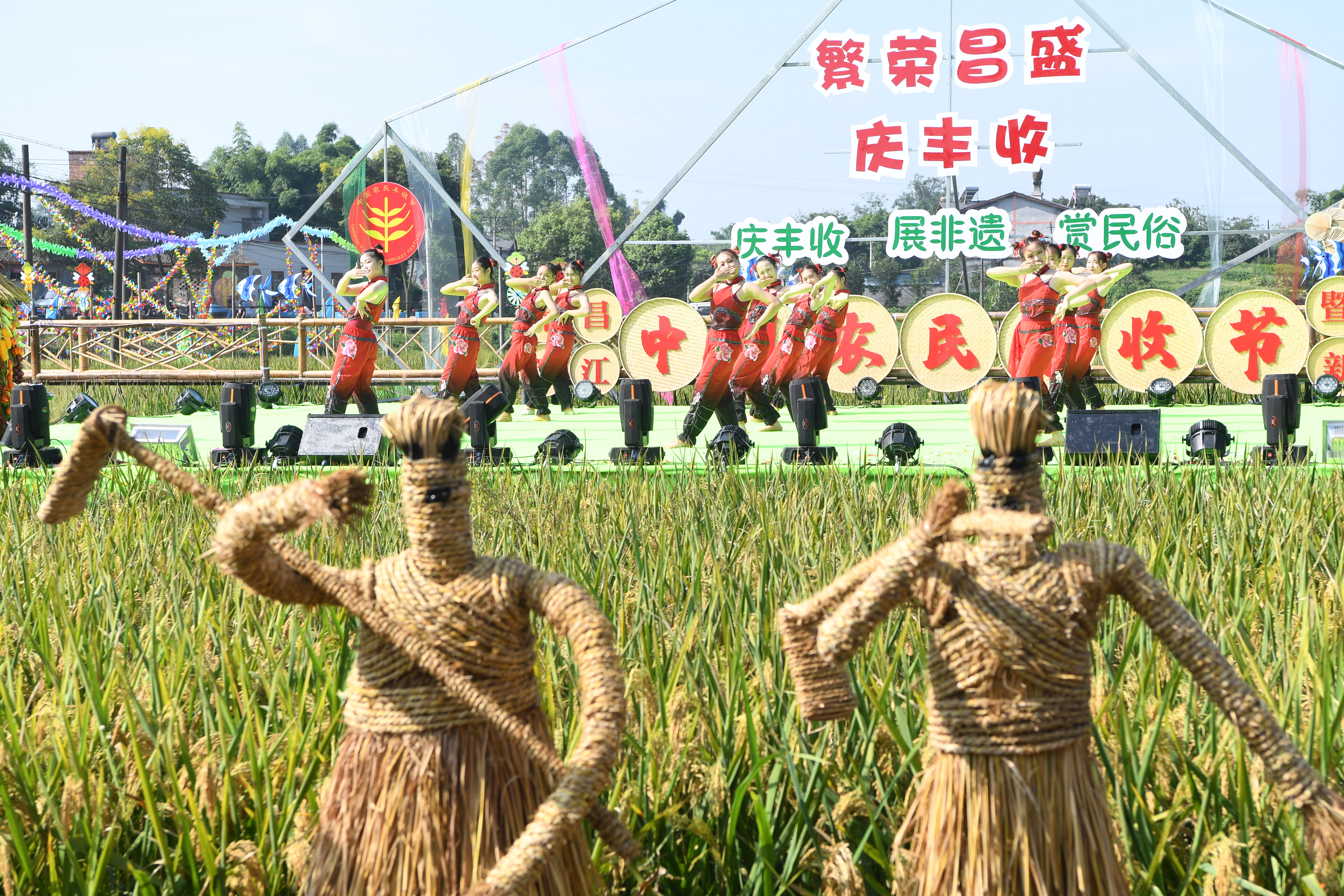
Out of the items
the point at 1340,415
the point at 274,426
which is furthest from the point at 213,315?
the point at 1340,415

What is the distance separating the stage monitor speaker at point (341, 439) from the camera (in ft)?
17.0

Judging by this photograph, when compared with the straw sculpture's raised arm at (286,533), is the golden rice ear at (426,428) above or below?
above

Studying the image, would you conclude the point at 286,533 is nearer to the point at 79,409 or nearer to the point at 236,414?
the point at 236,414

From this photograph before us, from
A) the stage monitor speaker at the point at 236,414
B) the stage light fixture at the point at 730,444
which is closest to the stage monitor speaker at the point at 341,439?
the stage monitor speaker at the point at 236,414

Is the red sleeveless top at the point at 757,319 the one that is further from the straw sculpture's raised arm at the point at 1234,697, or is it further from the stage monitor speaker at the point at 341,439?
the straw sculpture's raised arm at the point at 1234,697

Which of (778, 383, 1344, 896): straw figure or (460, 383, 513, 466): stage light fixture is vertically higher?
(460, 383, 513, 466): stage light fixture

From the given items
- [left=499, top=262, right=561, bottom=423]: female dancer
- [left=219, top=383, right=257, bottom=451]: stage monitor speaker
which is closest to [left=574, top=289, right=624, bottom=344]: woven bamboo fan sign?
[left=499, top=262, right=561, bottom=423]: female dancer

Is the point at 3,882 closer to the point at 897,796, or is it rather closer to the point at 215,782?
the point at 215,782

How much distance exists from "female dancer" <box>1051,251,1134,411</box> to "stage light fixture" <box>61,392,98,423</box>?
618cm

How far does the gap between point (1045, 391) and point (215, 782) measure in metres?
6.34

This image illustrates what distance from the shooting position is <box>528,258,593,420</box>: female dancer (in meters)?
7.89

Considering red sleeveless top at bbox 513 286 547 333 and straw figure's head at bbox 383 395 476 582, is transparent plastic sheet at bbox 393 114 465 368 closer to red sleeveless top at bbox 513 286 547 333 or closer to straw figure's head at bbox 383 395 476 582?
red sleeveless top at bbox 513 286 547 333

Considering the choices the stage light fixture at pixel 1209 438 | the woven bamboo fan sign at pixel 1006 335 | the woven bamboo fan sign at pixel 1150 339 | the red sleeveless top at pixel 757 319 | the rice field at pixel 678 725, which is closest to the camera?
the rice field at pixel 678 725

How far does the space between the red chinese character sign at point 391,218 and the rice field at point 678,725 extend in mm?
8621
